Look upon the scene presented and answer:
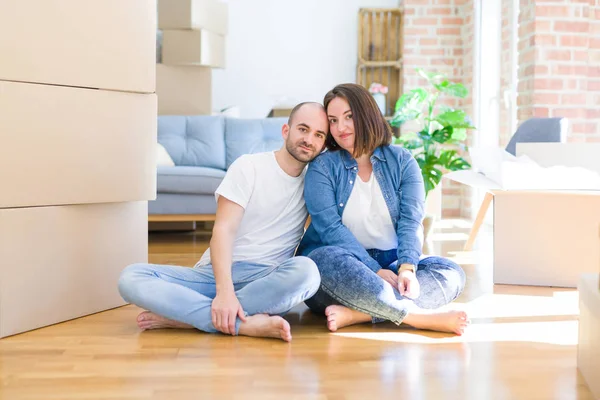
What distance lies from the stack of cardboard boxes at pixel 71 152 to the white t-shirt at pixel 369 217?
78 cm

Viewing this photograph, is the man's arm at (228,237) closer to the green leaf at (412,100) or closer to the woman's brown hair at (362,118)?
the woman's brown hair at (362,118)

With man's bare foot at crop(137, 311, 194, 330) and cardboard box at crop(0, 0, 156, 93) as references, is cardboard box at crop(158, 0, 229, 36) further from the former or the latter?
man's bare foot at crop(137, 311, 194, 330)

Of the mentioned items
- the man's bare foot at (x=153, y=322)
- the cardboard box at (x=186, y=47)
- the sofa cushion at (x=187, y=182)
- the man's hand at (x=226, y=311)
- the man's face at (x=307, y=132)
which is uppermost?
the cardboard box at (x=186, y=47)

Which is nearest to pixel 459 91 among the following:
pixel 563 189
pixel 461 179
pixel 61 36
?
pixel 461 179

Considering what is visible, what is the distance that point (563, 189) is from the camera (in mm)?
3527

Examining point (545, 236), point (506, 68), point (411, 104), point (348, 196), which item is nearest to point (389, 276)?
point (348, 196)

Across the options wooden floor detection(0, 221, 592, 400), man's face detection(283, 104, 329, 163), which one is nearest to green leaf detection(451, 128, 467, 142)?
wooden floor detection(0, 221, 592, 400)

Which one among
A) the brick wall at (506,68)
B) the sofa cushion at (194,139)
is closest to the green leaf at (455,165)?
the brick wall at (506,68)

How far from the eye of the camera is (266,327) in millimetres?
2418

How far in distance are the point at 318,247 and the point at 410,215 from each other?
0.32 m

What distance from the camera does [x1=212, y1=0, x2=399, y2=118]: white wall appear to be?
766 cm

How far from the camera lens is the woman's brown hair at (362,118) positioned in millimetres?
2656

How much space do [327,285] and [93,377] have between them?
86 cm

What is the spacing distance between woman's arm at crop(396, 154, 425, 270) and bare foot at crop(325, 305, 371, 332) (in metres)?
0.21
